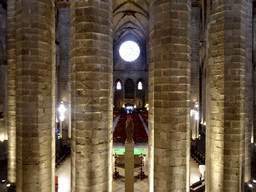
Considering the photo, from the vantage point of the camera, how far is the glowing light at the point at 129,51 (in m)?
31.6

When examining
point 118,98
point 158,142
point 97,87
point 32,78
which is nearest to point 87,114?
point 97,87

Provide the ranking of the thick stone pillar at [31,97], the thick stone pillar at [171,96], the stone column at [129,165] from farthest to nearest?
the thick stone pillar at [31,97], the stone column at [129,165], the thick stone pillar at [171,96]

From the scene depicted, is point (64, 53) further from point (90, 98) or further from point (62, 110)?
point (90, 98)

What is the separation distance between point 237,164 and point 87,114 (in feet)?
17.1

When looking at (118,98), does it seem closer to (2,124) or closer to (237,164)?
(2,124)

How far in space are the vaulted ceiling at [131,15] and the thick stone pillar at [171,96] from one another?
480 inches

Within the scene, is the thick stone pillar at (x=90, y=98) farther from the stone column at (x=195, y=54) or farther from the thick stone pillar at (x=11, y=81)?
the stone column at (x=195, y=54)

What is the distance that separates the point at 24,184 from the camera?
217 inches

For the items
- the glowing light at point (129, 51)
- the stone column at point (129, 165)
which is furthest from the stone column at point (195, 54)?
the glowing light at point (129, 51)

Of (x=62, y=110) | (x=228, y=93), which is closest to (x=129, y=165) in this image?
(x=228, y=93)

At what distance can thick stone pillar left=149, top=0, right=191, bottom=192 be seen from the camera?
181 inches

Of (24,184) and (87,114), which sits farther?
(24,184)

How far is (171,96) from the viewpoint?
462cm

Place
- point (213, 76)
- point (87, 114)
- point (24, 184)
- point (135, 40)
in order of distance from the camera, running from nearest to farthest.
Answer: point (87, 114)
point (24, 184)
point (213, 76)
point (135, 40)
